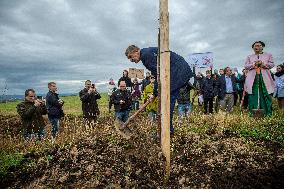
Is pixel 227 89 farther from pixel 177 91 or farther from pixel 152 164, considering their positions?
pixel 152 164

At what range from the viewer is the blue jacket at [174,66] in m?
6.00

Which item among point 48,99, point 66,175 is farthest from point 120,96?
point 66,175

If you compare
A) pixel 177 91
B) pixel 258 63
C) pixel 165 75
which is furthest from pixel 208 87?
pixel 165 75

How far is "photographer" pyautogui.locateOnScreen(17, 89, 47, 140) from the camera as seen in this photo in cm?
934

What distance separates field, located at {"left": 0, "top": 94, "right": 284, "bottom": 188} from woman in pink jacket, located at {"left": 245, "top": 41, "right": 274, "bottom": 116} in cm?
137

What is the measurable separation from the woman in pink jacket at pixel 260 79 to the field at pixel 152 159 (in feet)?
4.49

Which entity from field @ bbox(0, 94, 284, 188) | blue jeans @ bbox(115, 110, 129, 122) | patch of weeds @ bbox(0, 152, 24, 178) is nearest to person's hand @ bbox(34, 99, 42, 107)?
field @ bbox(0, 94, 284, 188)

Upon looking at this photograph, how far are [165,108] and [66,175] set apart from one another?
7.07 ft

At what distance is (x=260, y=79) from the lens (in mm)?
9094

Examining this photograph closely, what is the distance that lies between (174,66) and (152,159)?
1.96 m

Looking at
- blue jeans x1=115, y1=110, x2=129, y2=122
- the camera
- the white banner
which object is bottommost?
Answer: blue jeans x1=115, y1=110, x2=129, y2=122

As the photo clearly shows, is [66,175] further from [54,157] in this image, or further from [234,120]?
[234,120]

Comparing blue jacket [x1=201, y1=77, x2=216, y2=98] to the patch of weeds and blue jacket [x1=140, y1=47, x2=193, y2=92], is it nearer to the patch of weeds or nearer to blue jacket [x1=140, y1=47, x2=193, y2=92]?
blue jacket [x1=140, y1=47, x2=193, y2=92]

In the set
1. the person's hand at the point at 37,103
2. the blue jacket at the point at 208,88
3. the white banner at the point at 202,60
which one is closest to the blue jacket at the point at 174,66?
the person's hand at the point at 37,103
